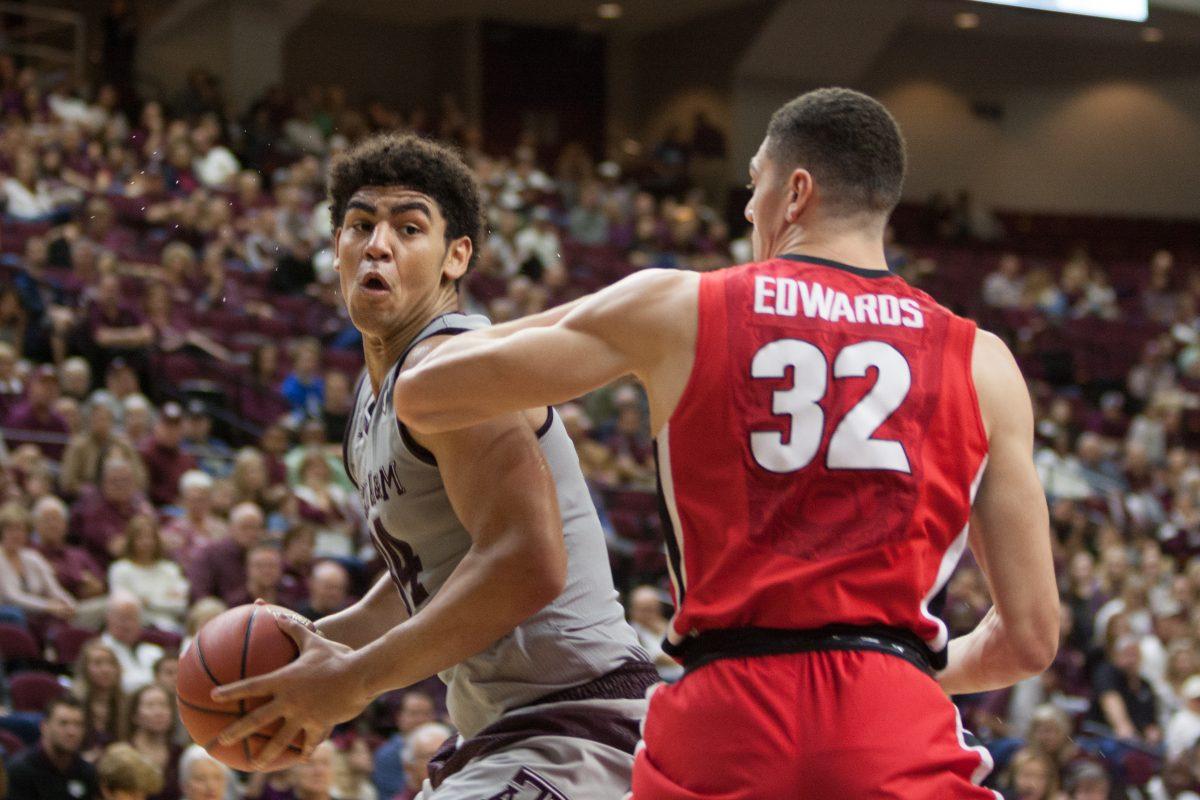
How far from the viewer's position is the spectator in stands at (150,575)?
7777mm

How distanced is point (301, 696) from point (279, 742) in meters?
0.10

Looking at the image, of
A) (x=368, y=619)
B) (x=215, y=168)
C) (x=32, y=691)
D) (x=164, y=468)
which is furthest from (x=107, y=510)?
(x=215, y=168)

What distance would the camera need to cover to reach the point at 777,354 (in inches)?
92.0

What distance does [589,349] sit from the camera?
238 cm

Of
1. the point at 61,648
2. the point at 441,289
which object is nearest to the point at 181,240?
the point at 61,648

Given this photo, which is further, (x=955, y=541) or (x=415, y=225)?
(x=415, y=225)

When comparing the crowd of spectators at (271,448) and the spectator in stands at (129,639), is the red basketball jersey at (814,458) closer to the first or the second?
the crowd of spectators at (271,448)

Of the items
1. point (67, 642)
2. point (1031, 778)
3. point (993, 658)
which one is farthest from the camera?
point (67, 642)

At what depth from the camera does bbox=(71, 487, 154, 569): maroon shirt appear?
8.34 meters

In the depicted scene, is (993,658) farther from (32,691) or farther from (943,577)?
(32,691)

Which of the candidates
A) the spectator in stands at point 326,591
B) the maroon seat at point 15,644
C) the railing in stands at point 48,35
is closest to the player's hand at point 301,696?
the spectator in stands at point 326,591

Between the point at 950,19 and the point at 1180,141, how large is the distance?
4658 mm

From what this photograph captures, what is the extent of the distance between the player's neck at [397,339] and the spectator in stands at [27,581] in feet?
16.7

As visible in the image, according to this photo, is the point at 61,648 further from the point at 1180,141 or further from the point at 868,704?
the point at 1180,141
